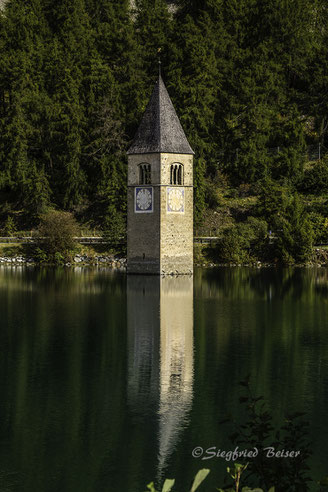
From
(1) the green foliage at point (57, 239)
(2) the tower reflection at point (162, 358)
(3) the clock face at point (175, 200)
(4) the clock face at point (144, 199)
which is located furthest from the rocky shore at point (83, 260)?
(2) the tower reflection at point (162, 358)

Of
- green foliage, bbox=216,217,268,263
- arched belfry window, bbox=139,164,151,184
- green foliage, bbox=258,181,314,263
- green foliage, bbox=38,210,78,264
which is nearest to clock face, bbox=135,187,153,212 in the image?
arched belfry window, bbox=139,164,151,184

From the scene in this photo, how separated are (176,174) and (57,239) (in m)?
11.7

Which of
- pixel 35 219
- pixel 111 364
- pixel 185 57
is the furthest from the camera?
pixel 185 57

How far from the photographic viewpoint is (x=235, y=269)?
2051 inches

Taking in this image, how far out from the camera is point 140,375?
72.4 feet

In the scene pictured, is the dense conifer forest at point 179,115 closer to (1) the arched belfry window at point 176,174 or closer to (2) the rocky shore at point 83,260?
(2) the rocky shore at point 83,260

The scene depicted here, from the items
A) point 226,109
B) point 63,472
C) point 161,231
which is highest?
point 226,109

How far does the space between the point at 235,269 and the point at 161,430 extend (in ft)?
116

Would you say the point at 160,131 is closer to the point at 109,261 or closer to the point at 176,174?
the point at 176,174

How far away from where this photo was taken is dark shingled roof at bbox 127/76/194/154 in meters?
47.0

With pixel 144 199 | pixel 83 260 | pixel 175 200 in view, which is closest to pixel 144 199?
pixel 144 199

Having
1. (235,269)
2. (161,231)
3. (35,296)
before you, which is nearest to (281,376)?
(35,296)

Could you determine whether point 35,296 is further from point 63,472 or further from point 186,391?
point 63,472

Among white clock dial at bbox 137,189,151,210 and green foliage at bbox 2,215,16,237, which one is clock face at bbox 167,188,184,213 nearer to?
white clock dial at bbox 137,189,151,210
